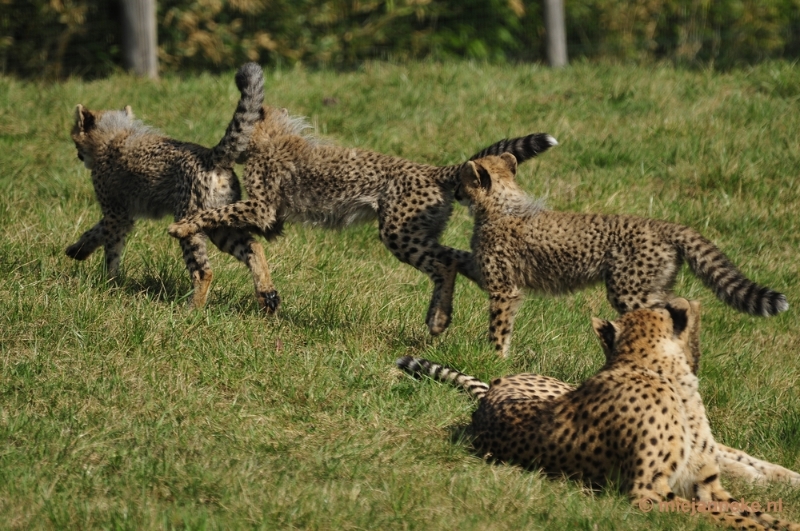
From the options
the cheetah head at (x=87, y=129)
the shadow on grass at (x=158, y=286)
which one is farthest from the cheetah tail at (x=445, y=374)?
the cheetah head at (x=87, y=129)

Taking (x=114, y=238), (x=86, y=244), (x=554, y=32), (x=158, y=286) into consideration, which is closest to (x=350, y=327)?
(x=158, y=286)

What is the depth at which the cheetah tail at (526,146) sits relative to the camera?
5868 mm

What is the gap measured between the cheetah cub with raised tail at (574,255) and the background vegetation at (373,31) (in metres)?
6.62

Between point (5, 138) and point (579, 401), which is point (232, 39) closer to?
point (5, 138)

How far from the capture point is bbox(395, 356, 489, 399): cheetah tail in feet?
16.1

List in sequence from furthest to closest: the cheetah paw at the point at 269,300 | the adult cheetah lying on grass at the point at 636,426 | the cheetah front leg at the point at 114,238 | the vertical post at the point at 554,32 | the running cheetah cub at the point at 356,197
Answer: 1. the vertical post at the point at 554,32
2. the cheetah front leg at the point at 114,238
3. the running cheetah cub at the point at 356,197
4. the cheetah paw at the point at 269,300
5. the adult cheetah lying on grass at the point at 636,426

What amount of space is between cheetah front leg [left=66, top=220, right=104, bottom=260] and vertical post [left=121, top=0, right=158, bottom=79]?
418 centimetres

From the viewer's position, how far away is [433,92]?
9.35 metres

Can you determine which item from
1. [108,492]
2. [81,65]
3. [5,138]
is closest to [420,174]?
[108,492]

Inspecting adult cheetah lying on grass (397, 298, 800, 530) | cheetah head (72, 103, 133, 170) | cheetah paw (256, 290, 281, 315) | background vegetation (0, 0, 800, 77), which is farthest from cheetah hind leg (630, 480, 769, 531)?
background vegetation (0, 0, 800, 77)

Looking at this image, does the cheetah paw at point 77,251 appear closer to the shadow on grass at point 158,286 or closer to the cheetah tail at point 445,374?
the shadow on grass at point 158,286

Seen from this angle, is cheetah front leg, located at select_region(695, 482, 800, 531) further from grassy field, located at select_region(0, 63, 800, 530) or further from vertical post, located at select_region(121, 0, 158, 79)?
vertical post, located at select_region(121, 0, 158, 79)

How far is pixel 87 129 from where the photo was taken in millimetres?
6797

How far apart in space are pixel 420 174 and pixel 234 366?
1.58m
